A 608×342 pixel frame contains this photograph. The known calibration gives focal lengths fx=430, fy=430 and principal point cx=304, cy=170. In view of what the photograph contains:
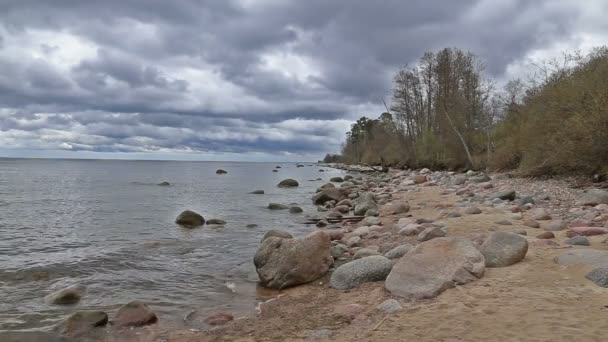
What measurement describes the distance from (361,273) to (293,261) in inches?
60.0

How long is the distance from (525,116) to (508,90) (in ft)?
36.6

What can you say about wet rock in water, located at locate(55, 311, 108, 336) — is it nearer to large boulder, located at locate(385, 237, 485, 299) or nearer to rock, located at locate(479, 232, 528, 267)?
large boulder, located at locate(385, 237, 485, 299)

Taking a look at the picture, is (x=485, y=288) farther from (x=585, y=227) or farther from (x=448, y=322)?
(x=585, y=227)

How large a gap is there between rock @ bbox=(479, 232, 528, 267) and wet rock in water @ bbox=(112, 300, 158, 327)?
5180mm

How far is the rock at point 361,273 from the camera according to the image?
23.6 ft

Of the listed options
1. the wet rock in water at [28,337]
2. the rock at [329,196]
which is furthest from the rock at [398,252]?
the rock at [329,196]

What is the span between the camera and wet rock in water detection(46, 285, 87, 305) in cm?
731

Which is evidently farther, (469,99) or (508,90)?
(469,99)

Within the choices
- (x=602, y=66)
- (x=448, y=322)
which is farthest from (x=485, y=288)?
(x=602, y=66)

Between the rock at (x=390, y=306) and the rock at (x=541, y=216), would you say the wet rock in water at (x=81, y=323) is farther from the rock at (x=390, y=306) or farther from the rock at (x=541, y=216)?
the rock at (x=541, y=216)

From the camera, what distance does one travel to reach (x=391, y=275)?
6.45m

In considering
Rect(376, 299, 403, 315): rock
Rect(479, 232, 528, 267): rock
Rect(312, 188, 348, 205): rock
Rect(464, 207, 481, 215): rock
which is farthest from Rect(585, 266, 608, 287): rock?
Rect(312, 188, 348, 205): rock

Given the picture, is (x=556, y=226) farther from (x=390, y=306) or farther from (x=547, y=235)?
(x=390, y=306)

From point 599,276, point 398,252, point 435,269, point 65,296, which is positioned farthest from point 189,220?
point 599,276
